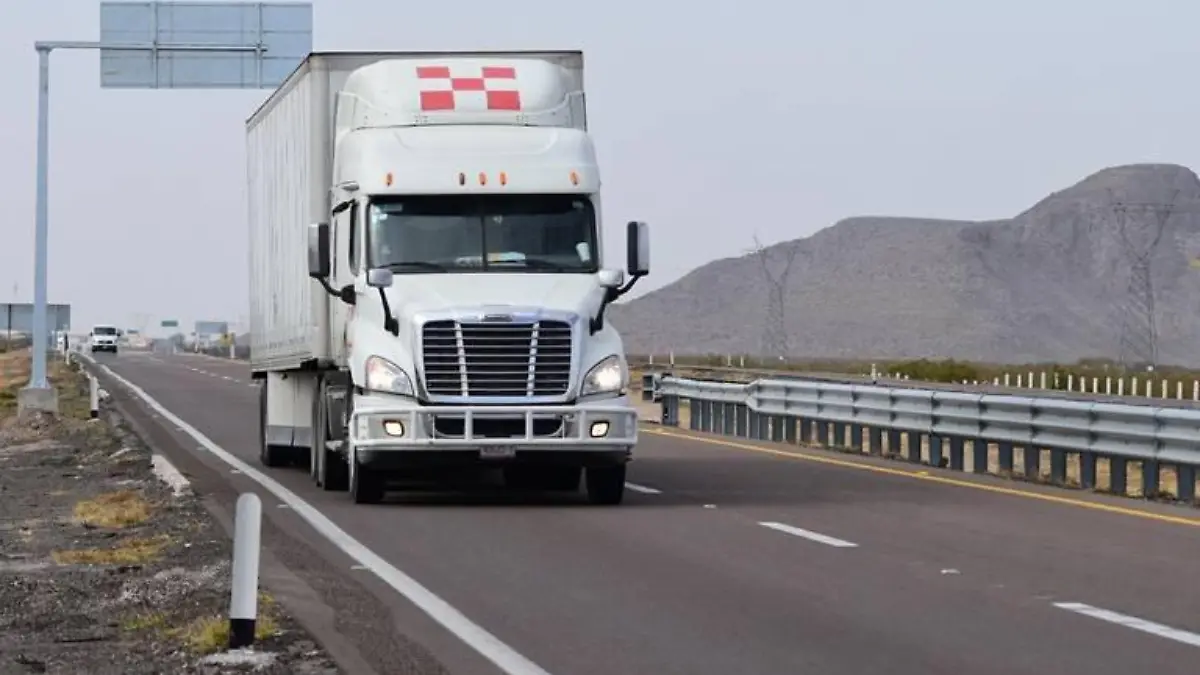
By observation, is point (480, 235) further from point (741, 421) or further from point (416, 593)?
point (741, 421)

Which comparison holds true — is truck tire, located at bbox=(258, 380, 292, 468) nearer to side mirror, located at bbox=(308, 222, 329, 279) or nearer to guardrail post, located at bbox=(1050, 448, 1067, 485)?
side mirror, located at bbox=(308, 222, 329, 279)

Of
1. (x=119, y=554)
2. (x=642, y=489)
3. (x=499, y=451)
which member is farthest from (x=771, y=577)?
(x=642, y=489)

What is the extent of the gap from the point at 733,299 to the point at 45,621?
185856mm

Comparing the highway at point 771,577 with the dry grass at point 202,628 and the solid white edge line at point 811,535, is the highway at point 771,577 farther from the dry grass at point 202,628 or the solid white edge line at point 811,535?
the dry grass at point 202,628

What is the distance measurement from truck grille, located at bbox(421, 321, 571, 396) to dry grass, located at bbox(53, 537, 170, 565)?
303 cm

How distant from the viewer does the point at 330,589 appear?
43.5 ft

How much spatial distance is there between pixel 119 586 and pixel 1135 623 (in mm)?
6008

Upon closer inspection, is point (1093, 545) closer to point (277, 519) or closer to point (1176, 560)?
point (1176, 560)

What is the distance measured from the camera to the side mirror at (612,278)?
63.5ft

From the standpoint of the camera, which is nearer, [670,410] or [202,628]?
[202,628]

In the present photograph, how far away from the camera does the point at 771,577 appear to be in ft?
45.4

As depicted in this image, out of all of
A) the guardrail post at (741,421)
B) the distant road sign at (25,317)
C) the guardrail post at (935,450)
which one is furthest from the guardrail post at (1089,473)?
the distant road sign at (25,317)

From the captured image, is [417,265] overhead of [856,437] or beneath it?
overhead

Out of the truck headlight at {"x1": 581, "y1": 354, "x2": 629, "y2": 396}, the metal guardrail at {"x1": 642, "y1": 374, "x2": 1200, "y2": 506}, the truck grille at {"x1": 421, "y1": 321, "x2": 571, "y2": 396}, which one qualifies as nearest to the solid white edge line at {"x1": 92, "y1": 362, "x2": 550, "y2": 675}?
the truck grille at {"x1": 421, "y1": 321, "x2": 571, "y2": 396}
